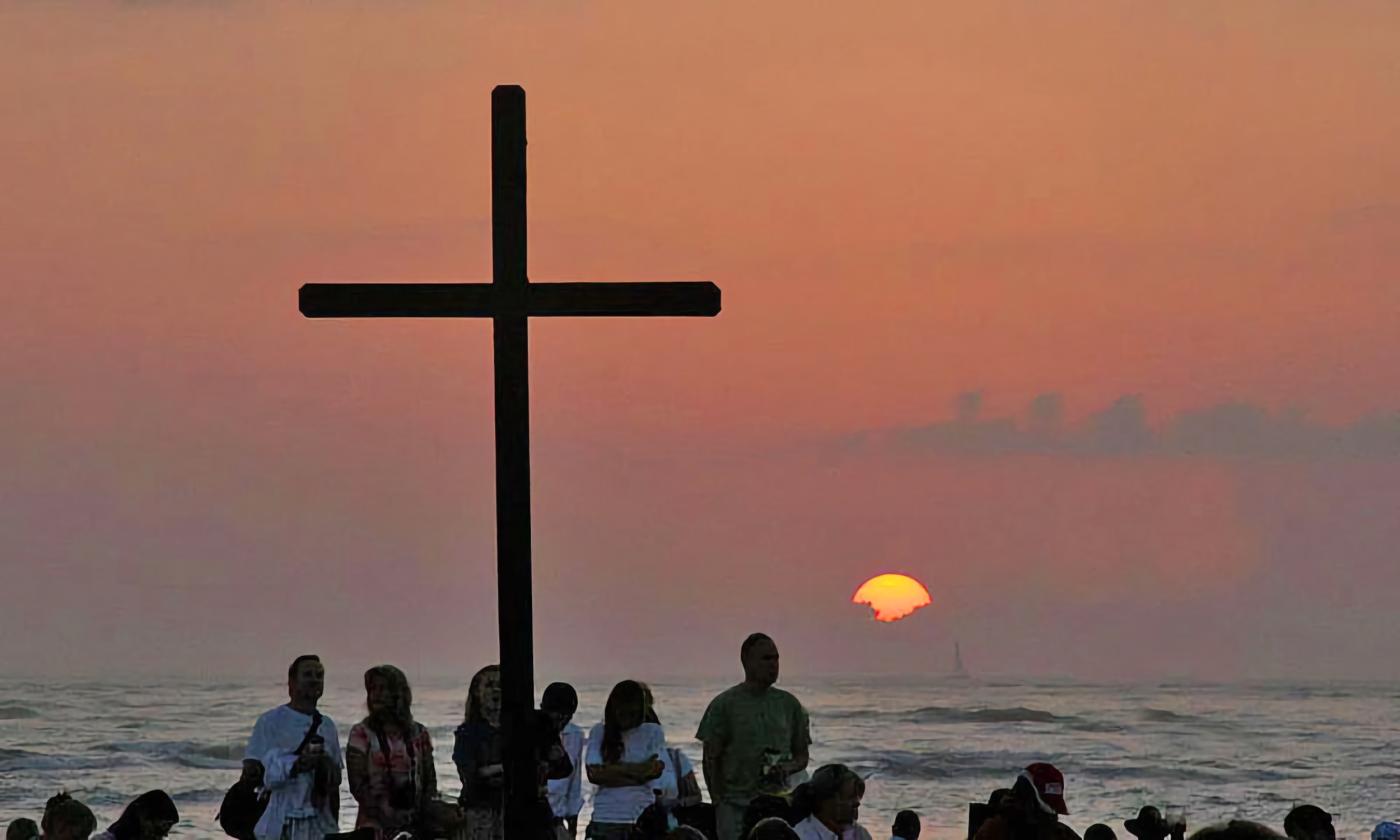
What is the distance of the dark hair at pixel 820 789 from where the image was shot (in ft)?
32.7

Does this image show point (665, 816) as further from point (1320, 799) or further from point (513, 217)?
point (1320, 799)

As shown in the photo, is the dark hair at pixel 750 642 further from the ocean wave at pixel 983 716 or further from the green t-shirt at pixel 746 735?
the ocean wave at pixel 983 716

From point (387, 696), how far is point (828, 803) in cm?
214

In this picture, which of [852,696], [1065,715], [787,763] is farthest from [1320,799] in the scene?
[787,763]

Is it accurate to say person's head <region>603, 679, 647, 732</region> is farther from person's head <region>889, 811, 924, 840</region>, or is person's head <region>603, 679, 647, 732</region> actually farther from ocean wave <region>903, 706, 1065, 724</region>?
ocean wave <region>903, 706, 1065, 724</region>

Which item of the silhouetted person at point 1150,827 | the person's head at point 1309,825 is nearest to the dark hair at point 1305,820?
the person's head at point 1309,825

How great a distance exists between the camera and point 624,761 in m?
11.1

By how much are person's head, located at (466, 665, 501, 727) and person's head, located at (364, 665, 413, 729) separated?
30cm

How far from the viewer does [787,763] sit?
11.5 m

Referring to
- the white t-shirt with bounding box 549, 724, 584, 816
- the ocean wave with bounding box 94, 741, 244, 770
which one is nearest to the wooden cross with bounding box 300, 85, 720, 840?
the white t-shirt with bounding box 549, 724, 584, 816

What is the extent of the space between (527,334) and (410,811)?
2897 mm

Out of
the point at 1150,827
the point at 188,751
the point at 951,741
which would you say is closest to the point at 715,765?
the point at 1150,827

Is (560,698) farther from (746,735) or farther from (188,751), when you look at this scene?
(188,751)

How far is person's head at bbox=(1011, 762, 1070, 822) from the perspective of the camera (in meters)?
8.26
